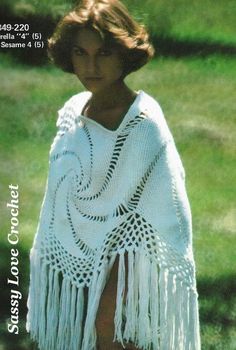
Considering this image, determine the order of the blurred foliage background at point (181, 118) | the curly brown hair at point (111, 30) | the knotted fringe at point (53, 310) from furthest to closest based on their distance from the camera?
the blurred foliage background at point (181, 118)
the knotted fringe at point (53, 310)
the curly brown hair at point (111, 30)

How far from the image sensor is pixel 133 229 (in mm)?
2291

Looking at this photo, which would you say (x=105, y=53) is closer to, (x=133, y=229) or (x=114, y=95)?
(x=114, y=95)

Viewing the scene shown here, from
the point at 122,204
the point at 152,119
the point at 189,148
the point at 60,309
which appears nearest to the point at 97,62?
the point at 152,119

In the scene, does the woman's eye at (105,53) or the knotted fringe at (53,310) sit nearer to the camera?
the woman's eye at (105,53)

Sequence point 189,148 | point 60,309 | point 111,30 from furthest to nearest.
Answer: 1. point 189,148
2. point 60,309
3. point 111,30

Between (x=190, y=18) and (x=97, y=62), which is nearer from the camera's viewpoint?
(x=97, y=62)

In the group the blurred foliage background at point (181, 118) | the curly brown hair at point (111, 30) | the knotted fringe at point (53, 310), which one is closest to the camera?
the curly brown hair at point (111, 30)

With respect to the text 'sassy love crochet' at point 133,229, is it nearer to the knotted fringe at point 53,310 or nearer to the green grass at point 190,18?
the knotted fringe at point 53,310

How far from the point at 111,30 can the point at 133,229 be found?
0.42 m

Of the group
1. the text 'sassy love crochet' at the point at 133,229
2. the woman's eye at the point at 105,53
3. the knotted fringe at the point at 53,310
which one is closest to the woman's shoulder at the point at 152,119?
the text 'sassy love crochet' at the point at 133,229

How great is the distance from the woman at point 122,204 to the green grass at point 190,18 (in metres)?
0.18

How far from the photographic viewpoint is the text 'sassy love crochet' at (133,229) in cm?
226

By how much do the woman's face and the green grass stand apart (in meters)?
0.27

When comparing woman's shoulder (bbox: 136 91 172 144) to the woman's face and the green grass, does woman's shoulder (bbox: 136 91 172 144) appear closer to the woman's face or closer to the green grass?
the woman's face
